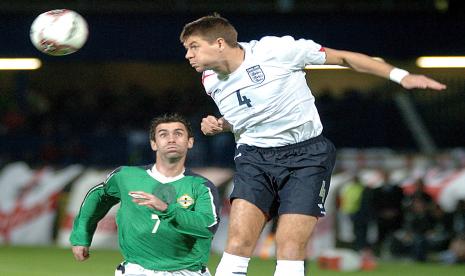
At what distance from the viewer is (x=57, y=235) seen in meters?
20.4

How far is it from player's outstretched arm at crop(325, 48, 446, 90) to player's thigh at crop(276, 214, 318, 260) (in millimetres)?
998

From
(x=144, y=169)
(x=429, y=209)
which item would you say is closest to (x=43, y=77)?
(x=429, y=209)

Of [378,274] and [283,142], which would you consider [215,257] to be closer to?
[378,274]

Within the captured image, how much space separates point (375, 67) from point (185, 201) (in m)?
1.66

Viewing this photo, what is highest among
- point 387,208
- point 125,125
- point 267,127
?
point 267,127

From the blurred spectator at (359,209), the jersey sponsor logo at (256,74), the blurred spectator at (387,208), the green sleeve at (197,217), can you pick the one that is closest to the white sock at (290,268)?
the green sleeve at (197,217)

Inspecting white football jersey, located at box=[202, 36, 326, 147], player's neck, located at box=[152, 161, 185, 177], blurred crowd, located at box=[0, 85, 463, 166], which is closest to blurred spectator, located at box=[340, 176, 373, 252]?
blurred crowd, located at box=[0, 85, 463, 166]

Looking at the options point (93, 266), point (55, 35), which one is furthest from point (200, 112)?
point (55, 35)

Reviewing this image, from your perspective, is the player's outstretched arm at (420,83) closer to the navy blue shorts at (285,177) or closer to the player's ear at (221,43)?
the navy blue shorts at (285,177)

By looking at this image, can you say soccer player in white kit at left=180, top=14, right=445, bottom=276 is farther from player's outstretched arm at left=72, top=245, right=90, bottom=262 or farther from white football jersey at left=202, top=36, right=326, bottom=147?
player's outstretched arm at left=72, top=245, right=90, bottom=262

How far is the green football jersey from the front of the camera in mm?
7934

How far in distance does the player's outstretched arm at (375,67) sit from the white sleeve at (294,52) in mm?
65

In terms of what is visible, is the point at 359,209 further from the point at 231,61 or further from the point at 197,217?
the point at 231,61

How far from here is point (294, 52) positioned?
294 inches
